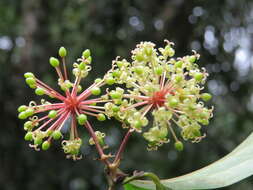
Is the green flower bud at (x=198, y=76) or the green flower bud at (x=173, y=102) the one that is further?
the green flower bud at (x=198, y=76)

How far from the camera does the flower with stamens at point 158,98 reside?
156 centimetres

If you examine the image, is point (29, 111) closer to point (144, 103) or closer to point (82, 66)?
point (82, 66)

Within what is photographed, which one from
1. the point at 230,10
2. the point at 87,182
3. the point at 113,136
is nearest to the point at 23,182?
the point at 87,182

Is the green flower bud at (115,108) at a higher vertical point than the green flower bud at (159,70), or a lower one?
lower

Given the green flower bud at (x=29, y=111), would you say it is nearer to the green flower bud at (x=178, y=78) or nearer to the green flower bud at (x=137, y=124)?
the green flower bud at (x=137, y=124)

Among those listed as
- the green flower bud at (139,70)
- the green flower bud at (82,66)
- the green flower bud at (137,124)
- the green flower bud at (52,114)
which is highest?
the green flower bud at (82,66)

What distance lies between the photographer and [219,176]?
1574 millimetres

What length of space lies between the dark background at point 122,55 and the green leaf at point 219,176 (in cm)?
312

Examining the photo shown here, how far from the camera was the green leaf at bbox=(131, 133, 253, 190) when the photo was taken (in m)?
1.52

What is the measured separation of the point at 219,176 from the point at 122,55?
11.5ft

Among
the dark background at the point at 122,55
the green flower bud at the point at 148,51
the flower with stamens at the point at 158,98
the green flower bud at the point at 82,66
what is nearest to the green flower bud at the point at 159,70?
the flower with stamens at the point at 158,98

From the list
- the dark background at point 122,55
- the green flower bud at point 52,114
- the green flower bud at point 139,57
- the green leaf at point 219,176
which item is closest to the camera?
the green leaf at point 219,176

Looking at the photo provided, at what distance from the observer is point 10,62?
5.13m

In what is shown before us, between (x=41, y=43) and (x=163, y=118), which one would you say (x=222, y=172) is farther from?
(x=41, y=43)
